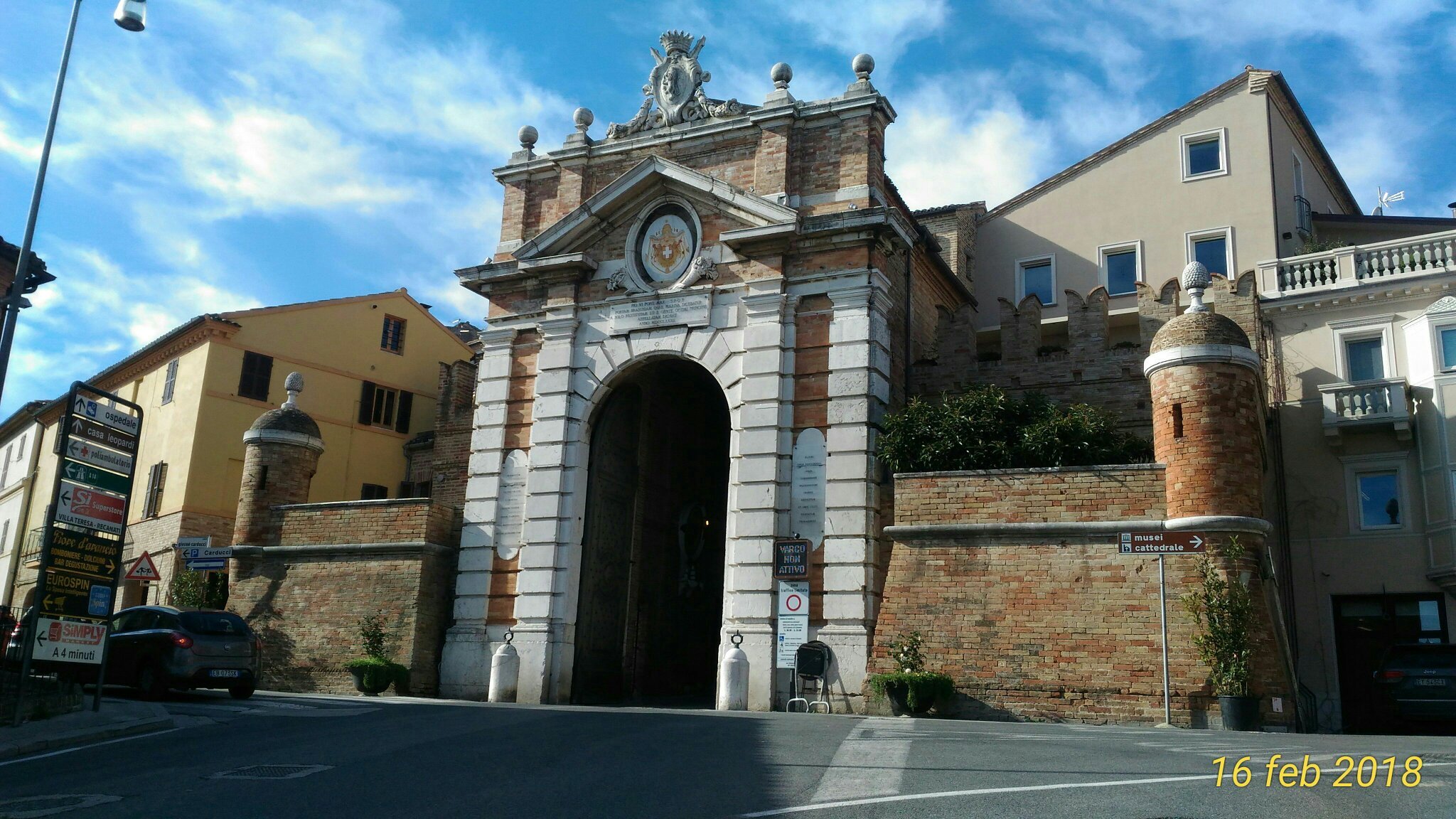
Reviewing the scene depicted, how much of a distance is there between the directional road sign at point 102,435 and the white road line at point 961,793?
434 inches

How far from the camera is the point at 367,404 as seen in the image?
3594cm

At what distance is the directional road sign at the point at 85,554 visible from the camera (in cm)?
1450

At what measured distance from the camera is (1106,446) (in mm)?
20094

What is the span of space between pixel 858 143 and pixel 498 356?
8.41 m

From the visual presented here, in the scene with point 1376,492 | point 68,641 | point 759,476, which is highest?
point 1376,492

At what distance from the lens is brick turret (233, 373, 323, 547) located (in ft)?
83.3

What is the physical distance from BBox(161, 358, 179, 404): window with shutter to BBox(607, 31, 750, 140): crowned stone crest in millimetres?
16127

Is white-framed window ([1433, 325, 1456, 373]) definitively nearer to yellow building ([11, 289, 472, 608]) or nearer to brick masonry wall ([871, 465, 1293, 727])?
brick masonry wall ([871, 465, 1293, 727])

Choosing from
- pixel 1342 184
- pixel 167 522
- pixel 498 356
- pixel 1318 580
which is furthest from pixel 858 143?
pixel 167 522

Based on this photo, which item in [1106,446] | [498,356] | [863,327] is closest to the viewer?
[1106,446]

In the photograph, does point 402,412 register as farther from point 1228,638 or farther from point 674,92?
point 1228,638

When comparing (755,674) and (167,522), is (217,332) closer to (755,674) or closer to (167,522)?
(167,522)

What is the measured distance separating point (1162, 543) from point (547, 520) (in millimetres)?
11292

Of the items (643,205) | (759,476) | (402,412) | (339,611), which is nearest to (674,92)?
(643,205)
